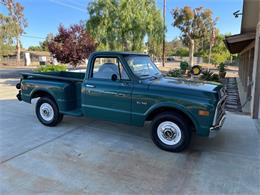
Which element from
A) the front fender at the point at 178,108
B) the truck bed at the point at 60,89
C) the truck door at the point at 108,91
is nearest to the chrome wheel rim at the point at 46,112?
the truck bed at the point at 60,89

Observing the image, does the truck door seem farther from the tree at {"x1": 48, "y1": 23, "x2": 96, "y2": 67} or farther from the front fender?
the tree at {"x1": 48, "y1": 23, "x2": 96, "y2": 67}

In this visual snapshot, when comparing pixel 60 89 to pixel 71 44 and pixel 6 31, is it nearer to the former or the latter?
pixel 71 44

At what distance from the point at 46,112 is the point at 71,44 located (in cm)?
856

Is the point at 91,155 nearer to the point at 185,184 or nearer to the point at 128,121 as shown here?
the point at 128,121

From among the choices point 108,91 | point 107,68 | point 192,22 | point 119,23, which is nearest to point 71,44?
point 119,23

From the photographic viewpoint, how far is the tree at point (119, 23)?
54.6 ft

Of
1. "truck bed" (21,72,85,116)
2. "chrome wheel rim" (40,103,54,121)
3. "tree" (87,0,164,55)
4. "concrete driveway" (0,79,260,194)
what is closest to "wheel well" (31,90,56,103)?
"truck bed" (21,72,85,116)

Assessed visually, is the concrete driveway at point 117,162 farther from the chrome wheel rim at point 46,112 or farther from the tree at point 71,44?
the tree at point 71,44

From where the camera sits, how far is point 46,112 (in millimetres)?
5531

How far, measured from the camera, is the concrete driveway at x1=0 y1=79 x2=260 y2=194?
3084mm

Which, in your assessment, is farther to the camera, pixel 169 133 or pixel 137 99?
pixel 137 99

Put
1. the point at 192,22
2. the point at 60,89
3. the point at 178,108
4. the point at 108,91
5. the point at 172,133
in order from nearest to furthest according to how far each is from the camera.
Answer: the point at 178,108
the point at 172,133
the point at 108,91
the point at 60,89
the point at 192,22

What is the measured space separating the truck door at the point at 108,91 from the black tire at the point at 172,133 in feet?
1.99

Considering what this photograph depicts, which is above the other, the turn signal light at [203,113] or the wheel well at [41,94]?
the wheel well at [41,94]
